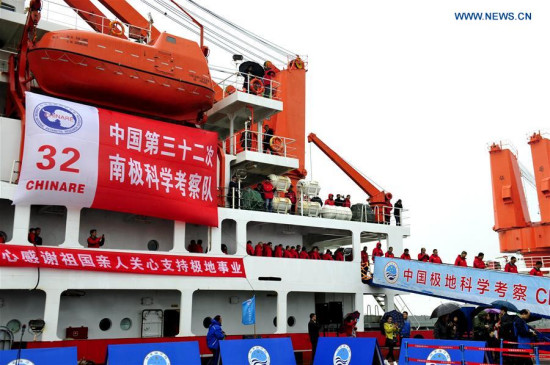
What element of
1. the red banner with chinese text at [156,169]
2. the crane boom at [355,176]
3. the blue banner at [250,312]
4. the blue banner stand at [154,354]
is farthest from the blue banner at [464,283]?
the blue banner stand at [154,354]

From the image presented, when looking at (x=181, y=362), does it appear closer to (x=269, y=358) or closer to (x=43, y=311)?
(x=269, y=358)

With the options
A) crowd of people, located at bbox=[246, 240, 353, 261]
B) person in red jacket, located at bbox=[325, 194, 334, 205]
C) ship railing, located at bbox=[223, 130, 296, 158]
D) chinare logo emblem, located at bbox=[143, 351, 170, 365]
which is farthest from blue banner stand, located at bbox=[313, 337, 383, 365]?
ship railing, located at bbox=[223, 130, 296, 158]

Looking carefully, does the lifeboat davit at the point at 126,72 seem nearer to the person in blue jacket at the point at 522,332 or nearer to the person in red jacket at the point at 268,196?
the person in red jacket at the point at 268,196

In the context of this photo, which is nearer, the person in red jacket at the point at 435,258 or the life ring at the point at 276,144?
Answer: the person in red jacket at the point at 435,258

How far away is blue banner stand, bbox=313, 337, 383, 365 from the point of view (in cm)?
1219

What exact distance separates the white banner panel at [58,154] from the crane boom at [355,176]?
12274 mm

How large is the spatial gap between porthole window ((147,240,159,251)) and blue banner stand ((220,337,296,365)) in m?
6.14

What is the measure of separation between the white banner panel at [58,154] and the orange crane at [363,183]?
11.8 metres

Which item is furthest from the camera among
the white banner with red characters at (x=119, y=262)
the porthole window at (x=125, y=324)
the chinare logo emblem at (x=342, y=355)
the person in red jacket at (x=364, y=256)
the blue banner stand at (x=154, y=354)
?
the person in red jacket at (x=364, y=256)

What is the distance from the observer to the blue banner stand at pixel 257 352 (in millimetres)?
11398

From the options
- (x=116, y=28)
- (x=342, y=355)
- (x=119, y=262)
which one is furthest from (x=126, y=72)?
(x=342, y=355)

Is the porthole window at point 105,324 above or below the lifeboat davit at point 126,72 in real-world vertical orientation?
below

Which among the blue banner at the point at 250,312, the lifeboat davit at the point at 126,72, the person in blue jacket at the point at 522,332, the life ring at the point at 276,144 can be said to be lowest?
the person in blue jacket at the point at 522,332

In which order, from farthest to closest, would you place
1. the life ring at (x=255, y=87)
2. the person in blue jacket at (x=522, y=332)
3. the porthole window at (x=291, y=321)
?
the life ring at (x=255, y=87)
the porthole window at (x=291, y=321)
the person in blue jacket at (x=522, y=332)
